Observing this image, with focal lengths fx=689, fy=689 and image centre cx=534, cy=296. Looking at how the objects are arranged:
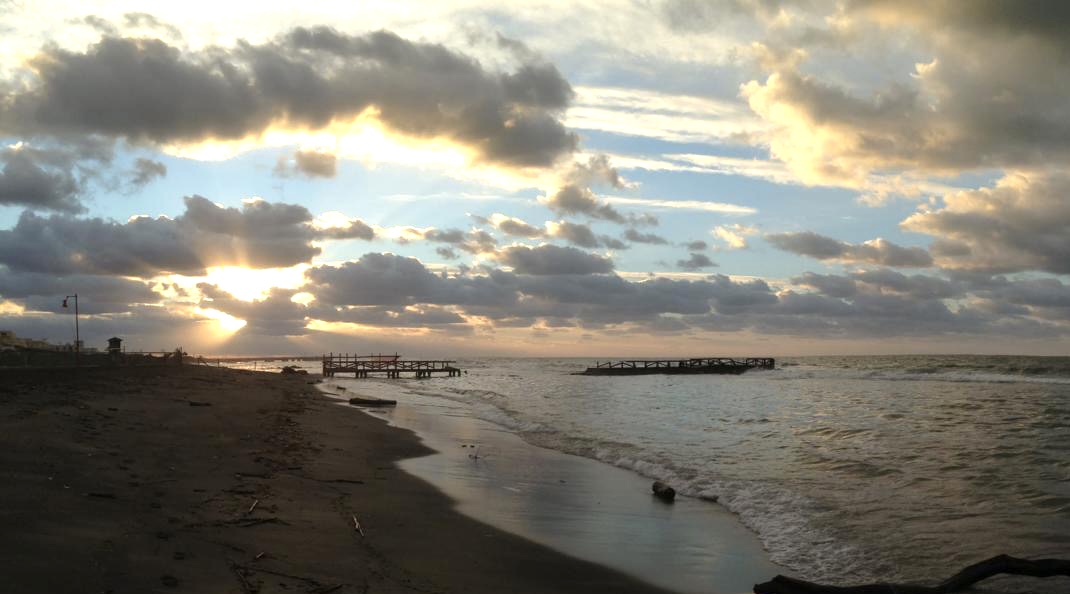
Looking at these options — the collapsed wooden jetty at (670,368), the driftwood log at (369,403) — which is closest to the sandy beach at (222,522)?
the driftwood log at (369,403)

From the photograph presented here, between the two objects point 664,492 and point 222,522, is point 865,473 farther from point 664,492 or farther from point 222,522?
point 222,522

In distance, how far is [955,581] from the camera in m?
8.01

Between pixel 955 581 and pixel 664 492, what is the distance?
6.24 metres

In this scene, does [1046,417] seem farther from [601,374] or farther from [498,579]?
[601,374]

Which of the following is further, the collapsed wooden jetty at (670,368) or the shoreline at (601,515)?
the collapsed wooden jetty at (670,368)

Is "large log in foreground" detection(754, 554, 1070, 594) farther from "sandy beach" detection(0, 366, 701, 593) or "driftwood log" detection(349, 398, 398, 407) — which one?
"driftwood log" detection(349, 398, 398, 407)

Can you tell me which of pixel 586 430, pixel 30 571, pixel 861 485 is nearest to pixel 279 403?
pixel 586 430

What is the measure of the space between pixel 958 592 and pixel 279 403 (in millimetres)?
27176

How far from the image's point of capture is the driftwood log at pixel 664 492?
44.9 feet

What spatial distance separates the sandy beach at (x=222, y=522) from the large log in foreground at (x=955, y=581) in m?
1.61

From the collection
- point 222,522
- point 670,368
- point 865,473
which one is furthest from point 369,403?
point 670,368

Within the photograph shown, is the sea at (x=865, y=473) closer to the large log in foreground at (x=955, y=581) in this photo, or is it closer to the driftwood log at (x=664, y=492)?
the large log in foreground at (x=955, y=581)

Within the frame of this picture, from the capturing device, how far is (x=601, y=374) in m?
100

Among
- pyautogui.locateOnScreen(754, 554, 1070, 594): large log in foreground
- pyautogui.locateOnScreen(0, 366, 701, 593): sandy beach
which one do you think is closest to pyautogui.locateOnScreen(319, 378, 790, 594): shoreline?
pyautogui.locateOnScreen(0, 366, 701, 593): sandy beach
